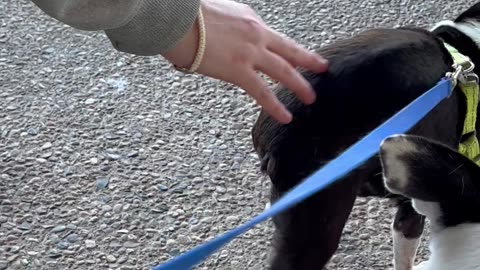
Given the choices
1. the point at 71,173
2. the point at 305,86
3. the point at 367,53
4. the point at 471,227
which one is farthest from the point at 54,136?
the point at 471,227

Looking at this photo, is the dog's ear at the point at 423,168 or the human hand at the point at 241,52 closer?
the dog's ear at the point at 423,168

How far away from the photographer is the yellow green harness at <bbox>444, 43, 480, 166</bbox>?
227 cm

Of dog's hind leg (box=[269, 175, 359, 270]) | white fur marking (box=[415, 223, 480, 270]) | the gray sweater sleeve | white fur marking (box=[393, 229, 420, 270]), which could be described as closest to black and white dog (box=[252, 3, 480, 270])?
dog's hind leg (box=[269, 175, 359, 270])

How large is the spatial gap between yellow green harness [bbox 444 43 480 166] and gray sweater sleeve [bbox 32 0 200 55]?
91 centimetres

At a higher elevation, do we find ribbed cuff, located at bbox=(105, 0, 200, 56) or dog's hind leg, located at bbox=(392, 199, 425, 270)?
ribbed cuff, located at bbox=(105, 0, 200, 56)

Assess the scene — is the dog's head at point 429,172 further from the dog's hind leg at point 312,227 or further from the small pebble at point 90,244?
the small pebble at point 90,244

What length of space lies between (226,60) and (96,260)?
4.17 feet

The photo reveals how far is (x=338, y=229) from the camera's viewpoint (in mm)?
2240

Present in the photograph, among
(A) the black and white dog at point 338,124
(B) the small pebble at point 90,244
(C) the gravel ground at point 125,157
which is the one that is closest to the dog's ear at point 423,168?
(A) the black and white dog at point 338,124

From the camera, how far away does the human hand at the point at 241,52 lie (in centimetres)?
170

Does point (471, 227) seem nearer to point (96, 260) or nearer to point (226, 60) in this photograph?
point (226, 60)

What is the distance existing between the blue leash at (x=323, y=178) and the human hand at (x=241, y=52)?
239 millimetres

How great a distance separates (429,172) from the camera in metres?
1.31

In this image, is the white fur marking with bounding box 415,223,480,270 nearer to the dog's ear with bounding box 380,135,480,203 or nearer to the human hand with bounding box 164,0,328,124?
the dog's ear with bounding box 380,135,480,203
